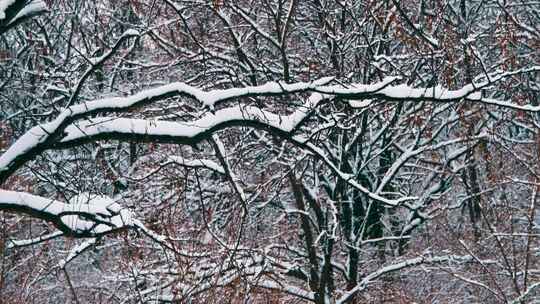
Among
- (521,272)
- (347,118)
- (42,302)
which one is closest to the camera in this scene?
(347,118)

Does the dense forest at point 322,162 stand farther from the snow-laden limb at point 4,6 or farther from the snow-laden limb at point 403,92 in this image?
the snow-laden limb at point 4,6

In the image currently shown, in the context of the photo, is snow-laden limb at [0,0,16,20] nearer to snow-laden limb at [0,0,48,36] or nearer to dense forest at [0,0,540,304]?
snow-laden limb at [0,0,48,36]

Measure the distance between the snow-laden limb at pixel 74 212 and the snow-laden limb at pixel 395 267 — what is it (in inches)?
207

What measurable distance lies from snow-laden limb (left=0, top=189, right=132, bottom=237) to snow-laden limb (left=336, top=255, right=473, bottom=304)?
5250 millimetres

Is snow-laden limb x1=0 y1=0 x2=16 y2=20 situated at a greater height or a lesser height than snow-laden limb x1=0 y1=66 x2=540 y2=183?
greater

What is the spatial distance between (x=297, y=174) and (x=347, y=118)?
2.63 meters

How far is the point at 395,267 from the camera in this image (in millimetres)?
11422

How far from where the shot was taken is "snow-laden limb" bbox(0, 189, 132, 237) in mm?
6219

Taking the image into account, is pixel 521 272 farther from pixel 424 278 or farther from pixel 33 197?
pixel 33 197

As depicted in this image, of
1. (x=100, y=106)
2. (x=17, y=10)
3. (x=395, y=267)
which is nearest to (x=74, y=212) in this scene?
(x=100, y=106)

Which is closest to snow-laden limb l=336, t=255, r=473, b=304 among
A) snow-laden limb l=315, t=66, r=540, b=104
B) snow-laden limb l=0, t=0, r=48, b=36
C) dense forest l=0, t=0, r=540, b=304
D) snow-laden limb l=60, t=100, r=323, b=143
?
dense forest l=0, t=0, r=540, b=304

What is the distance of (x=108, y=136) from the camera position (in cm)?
632

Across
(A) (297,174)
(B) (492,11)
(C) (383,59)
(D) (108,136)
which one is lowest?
(D) (108,136)

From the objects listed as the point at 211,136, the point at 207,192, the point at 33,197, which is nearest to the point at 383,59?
the point at 207,192
